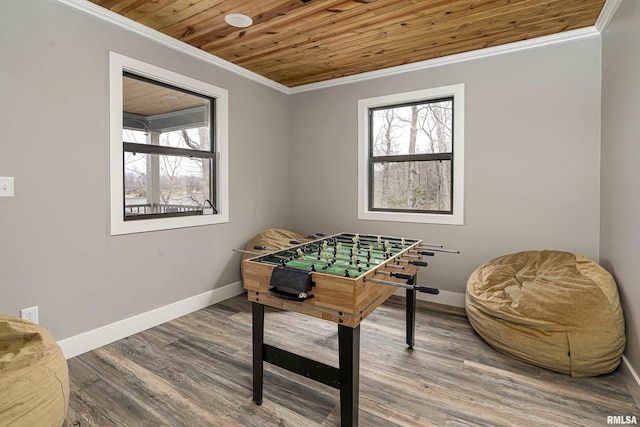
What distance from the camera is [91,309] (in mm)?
2490

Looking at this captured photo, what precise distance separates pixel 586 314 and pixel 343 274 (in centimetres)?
169

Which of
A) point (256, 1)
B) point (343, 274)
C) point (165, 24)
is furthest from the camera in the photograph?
point (165, 24)

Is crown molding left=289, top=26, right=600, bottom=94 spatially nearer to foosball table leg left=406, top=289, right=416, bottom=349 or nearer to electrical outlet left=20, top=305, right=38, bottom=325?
foosball table leg left=406, top=289, right=416, bottom=349

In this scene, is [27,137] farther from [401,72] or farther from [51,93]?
[401,72]

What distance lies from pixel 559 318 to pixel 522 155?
156cm

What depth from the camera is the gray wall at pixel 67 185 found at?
208 centimetres

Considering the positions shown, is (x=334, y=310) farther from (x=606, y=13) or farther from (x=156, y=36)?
(x=606, y=13)

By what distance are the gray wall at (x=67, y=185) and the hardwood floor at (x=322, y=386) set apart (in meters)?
0.43

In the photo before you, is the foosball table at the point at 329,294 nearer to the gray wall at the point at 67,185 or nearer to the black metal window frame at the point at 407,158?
the gray wall at the point at 67,185

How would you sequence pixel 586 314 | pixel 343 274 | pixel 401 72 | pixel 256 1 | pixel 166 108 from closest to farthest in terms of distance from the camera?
pixel 343 274, pixel 586 314, pixel 256 1, pixel 166 108, pixel 401 72

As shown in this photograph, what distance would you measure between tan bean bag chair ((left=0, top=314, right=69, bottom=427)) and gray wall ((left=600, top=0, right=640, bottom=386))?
10.1ft

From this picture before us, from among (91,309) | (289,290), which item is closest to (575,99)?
(289,290)

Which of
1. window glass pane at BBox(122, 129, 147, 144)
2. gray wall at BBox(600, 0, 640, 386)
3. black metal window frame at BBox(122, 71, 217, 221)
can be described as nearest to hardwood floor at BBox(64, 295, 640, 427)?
gray wall at BBox(600, 0, 640, 386)

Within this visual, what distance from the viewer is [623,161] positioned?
7.22 ft
